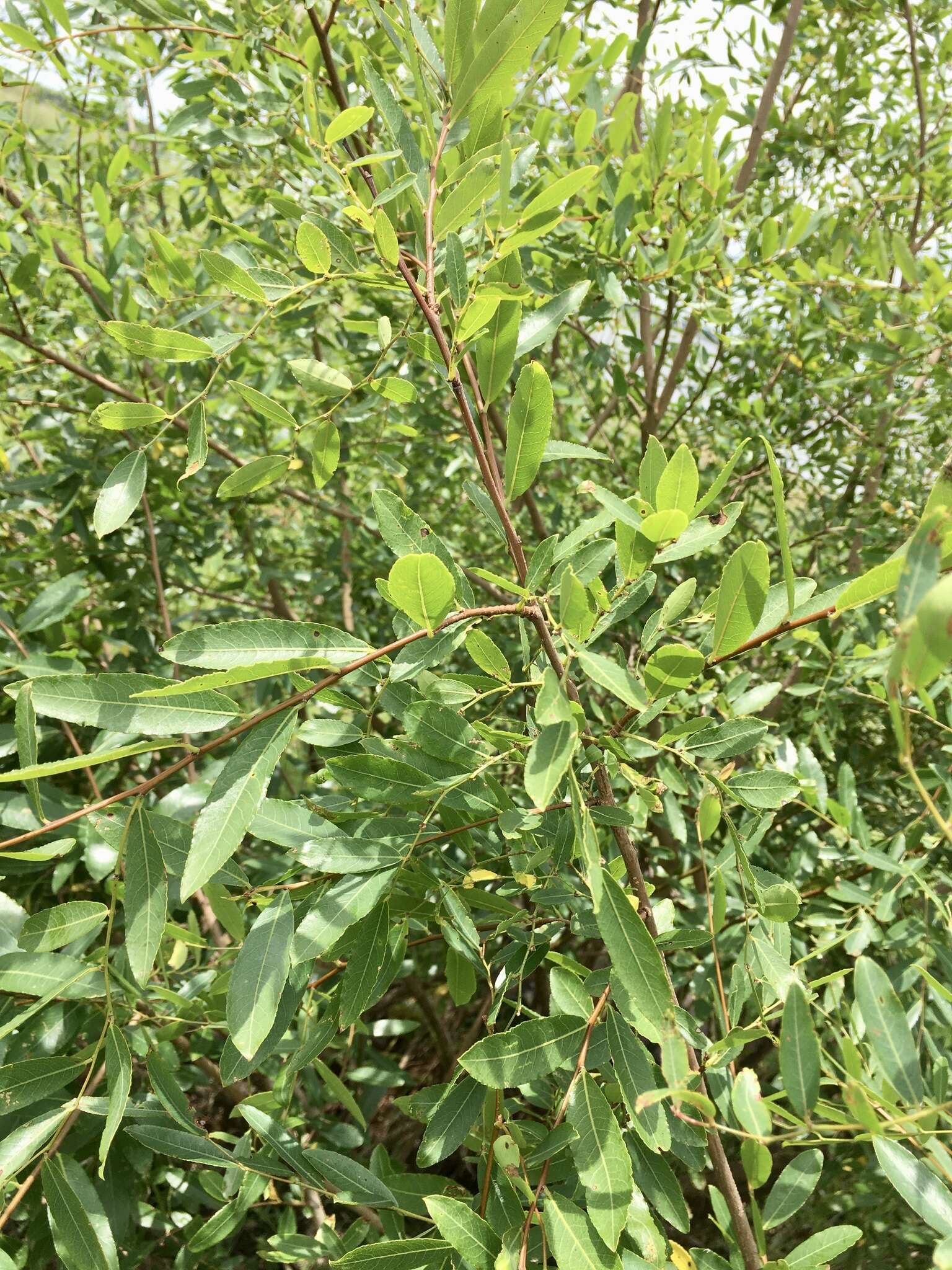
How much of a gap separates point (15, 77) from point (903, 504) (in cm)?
165

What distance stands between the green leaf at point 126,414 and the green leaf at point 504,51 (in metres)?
0.32

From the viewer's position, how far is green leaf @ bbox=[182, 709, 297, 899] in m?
0.48

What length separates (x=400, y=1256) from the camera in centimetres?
56

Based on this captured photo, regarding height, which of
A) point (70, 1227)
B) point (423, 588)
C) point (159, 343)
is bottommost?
point (70, 1227)

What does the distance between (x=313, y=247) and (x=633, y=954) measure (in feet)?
1.64

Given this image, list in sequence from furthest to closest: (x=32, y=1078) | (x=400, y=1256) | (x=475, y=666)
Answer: (x=475, y=666) → (x=32, y=1078) → (x=400, y=1256)

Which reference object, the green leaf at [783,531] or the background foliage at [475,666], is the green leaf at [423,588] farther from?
the green leaf at [783,531]

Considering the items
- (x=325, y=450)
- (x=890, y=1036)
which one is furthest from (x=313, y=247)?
(x=890, y=1036)

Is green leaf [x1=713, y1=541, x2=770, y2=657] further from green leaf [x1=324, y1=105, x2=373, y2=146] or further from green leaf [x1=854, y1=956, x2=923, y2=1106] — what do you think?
green leaf [x1=324, y1=105, x2=373, y2=146]

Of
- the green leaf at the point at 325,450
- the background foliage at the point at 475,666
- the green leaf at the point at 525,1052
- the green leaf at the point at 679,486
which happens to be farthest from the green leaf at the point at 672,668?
the green leaf at the point at 325,450

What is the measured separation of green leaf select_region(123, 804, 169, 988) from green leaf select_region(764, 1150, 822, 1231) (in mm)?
469

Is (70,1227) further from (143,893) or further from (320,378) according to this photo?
(320,378)

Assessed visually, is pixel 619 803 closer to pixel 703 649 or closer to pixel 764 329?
pixel 703 649

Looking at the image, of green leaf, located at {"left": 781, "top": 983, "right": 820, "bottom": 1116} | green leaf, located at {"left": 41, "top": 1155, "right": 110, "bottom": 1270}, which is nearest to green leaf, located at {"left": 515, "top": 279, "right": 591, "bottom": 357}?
green leaf, located at {"left": 781, "top": 983, "right": 820, "bottom": 1116}
